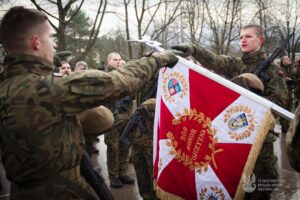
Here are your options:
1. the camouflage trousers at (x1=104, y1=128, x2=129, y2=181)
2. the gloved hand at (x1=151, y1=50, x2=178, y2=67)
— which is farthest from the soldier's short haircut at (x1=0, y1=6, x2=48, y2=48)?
the camouflage trousers at (x1=104, y1=128, x2=129, y2=181)

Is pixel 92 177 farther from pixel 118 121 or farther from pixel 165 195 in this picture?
pixel 118 121

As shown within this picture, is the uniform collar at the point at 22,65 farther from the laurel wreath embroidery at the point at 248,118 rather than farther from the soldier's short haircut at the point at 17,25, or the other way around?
the laurel wreath embroidery at the point at 248,118

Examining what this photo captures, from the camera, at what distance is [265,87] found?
3.82 metres

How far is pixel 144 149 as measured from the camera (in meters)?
4.25

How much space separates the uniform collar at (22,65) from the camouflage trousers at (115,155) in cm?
368

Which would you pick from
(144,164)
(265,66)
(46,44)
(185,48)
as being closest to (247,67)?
(265,66)

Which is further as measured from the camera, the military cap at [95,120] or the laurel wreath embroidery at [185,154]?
the laurel wreath embroidery at [185,154]

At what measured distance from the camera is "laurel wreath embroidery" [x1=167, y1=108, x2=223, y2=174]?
9.98ft

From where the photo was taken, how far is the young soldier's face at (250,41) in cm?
396

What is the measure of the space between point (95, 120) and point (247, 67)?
2333 mm

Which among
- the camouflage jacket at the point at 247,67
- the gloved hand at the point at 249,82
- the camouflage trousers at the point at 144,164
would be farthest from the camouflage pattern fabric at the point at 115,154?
the gloved hand at the point at 249,82

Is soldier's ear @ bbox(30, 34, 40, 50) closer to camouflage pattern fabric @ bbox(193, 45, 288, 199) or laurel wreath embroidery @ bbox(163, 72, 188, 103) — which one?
laurel wreath embroidery @ bbox(163, 72, 188, 103)

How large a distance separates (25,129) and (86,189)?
56cm

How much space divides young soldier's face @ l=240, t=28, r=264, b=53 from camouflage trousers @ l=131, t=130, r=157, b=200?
1.55 m
